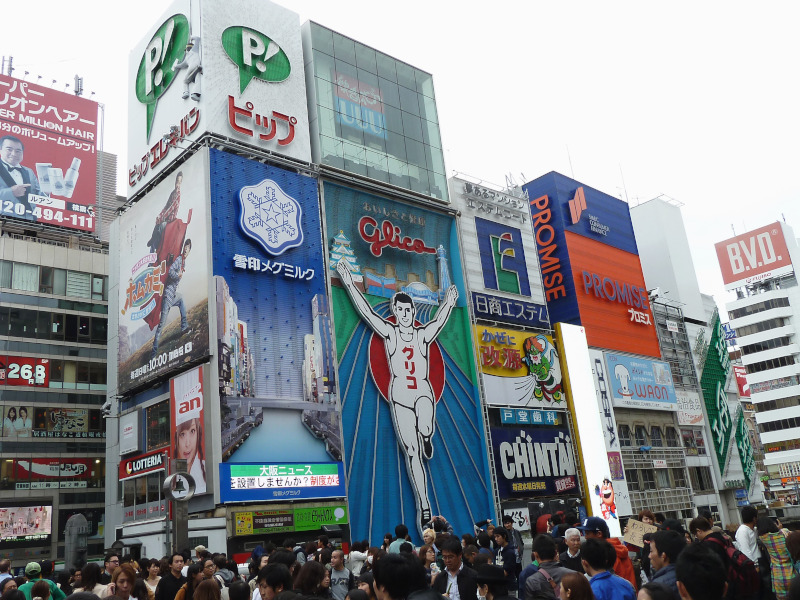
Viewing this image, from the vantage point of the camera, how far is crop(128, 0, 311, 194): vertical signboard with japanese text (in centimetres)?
3070

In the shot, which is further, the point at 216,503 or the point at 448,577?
the point at 216,503

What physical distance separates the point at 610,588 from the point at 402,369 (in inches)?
1028

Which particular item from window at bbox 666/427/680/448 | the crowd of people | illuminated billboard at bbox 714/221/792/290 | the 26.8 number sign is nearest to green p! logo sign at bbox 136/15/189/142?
the 26.8 number sign

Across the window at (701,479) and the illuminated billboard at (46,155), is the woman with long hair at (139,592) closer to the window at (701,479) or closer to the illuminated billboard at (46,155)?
the illuminated billboard at (46,155)

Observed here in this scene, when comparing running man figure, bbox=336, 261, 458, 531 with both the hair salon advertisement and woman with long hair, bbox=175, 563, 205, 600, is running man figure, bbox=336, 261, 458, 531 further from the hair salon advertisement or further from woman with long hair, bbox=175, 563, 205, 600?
woman with long hair, bbox=175, 563, 205, 600

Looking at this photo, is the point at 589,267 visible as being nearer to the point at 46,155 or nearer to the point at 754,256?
the point at 46,155

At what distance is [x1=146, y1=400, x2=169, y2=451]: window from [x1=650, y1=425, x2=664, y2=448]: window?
30.1 meters

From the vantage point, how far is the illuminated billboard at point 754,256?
88.4 metres

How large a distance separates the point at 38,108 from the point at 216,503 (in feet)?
112

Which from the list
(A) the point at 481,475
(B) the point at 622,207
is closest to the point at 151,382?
(A) the point at 481,475

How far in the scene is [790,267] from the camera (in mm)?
87438

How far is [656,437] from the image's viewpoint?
4728cm

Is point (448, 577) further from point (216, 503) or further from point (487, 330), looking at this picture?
point (487, 330)

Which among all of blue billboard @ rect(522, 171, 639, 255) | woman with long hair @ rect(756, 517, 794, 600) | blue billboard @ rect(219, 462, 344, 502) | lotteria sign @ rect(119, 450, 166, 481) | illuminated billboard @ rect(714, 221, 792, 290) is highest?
illuminated billboard @ rect(714, 221, 792, 290)
